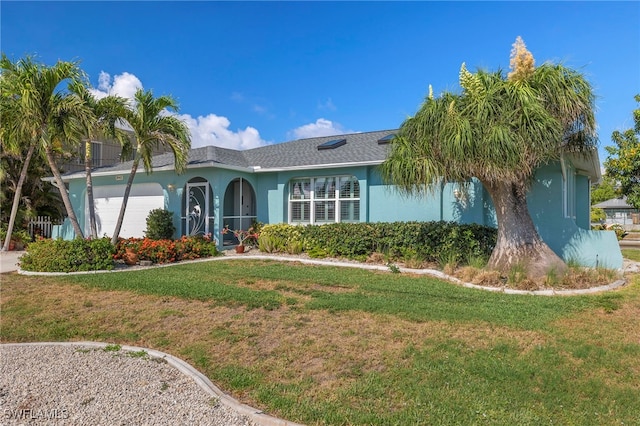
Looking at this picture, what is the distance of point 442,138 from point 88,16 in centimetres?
1081

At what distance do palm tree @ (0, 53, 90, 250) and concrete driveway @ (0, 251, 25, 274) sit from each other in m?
2.89

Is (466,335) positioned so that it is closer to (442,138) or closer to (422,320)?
(422,320)

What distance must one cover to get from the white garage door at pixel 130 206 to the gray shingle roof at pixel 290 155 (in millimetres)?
980

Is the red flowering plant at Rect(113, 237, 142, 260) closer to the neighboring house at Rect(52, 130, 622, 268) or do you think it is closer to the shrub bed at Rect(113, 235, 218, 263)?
the shrub bed at Rect(113, 235, 218, 263)

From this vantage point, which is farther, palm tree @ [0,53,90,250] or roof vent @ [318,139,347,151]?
roof vent @ [318,139,347,151]

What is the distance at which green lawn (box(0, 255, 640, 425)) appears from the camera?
12.0 feet

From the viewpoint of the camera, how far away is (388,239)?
40.0 ft

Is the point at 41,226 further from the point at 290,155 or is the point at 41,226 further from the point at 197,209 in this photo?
the point at 290,155

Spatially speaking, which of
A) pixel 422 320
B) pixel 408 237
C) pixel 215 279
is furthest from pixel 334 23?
pixel 422 320

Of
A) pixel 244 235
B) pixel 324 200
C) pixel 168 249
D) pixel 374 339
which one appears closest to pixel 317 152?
pixel 324 200

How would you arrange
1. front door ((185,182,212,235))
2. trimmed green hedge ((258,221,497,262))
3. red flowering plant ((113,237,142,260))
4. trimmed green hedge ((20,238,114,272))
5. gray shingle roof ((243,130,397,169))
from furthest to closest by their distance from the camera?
front door ((185,182,212,235)) < gray shingle roof ((243,130,397,169)) < red flowering plant ((113,237,142,260)) < trimmed green hedge ((258,221,497,262)) < trimmed green hedge ((20,238,114,272))

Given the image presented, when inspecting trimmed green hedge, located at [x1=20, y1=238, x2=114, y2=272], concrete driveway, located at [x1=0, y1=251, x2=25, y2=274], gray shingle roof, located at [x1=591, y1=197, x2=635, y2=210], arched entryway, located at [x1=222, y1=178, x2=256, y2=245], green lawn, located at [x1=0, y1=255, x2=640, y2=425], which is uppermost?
gray shingle roof, located at [x1=591, y1=197, x2=635, y2=210]

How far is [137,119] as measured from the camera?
1298 cm

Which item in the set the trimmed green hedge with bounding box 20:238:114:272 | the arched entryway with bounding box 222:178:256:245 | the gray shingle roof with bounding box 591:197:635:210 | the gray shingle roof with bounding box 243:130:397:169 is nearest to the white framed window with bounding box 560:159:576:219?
the gray shingle roof with bounding box 243:130:397:169
